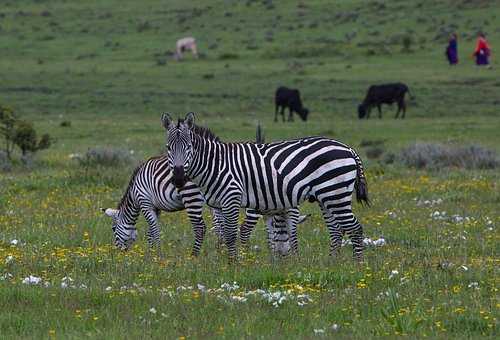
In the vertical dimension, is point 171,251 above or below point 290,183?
below

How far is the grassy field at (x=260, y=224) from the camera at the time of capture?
27.3ft

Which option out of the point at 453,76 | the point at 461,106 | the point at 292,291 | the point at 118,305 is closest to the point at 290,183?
the point at 292,291

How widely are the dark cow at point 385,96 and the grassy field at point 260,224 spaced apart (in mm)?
638

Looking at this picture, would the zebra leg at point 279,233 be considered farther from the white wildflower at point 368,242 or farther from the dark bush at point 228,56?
the dark bush at point 228,56

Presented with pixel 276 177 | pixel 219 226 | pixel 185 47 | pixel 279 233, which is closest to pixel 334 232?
pixel 279 233

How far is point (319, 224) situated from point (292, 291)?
5.82m

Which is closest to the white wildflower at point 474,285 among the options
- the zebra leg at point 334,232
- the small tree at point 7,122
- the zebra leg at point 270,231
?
the zebra leg at point 334,232

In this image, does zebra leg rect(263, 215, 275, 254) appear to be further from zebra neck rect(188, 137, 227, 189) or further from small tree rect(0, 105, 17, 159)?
small tree rect(0, 105, 17, 159)

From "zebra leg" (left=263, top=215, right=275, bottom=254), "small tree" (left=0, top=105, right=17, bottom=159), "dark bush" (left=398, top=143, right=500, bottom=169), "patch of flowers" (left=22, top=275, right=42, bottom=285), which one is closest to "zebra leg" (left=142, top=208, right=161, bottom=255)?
"zebra leg" (left=263, top=215, right=275, bottom=254)

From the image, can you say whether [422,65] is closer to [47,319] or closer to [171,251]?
[171,251]

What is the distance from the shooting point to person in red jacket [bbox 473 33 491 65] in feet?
142

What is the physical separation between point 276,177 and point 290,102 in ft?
77.5

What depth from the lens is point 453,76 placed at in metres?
40.9

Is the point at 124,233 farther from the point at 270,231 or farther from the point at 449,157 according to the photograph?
the point at 449,157
